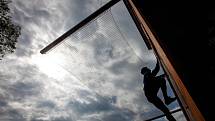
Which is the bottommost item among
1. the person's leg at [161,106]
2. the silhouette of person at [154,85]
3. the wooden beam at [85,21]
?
the person's leg at [161,106]

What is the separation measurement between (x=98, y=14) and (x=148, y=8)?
273 centimetres

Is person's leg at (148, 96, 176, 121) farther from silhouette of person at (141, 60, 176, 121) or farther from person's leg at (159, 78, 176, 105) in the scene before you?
person's leg at (159, 78, 176, 105)

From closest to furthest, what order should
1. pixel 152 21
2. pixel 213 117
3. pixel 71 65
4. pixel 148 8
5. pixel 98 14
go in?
pixel 213 117
pixel 152 21
pixel 148 8
pixel 98 14
pixel 71 65

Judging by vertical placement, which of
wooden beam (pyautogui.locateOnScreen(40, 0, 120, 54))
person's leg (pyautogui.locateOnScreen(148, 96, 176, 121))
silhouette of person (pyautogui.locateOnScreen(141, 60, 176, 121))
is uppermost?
wooden beam (pyautogui.locateOnScreen(40, 0, 120, 54))

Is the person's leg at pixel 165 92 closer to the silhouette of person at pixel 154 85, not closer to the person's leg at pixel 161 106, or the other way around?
the silhouette of person at pixel 154 85

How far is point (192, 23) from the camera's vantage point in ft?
9.34

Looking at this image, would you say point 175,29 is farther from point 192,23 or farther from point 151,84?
point 151,84

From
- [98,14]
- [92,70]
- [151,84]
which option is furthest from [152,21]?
[92,70]

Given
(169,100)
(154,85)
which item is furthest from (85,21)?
(169,100)

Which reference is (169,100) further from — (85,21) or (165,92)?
(85,21)

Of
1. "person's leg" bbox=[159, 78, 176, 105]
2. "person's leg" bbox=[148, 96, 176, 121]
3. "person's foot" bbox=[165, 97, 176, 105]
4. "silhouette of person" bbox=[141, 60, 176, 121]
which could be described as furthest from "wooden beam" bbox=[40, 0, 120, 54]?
"person's foot" bbox=[165, 97, 176, 105]

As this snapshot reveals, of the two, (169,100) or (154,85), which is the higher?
(154,85)

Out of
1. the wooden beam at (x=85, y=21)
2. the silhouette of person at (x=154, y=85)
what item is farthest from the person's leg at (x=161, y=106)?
the wooden beam at (x=85, y=21)

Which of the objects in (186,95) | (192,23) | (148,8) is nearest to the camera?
(186,95)
